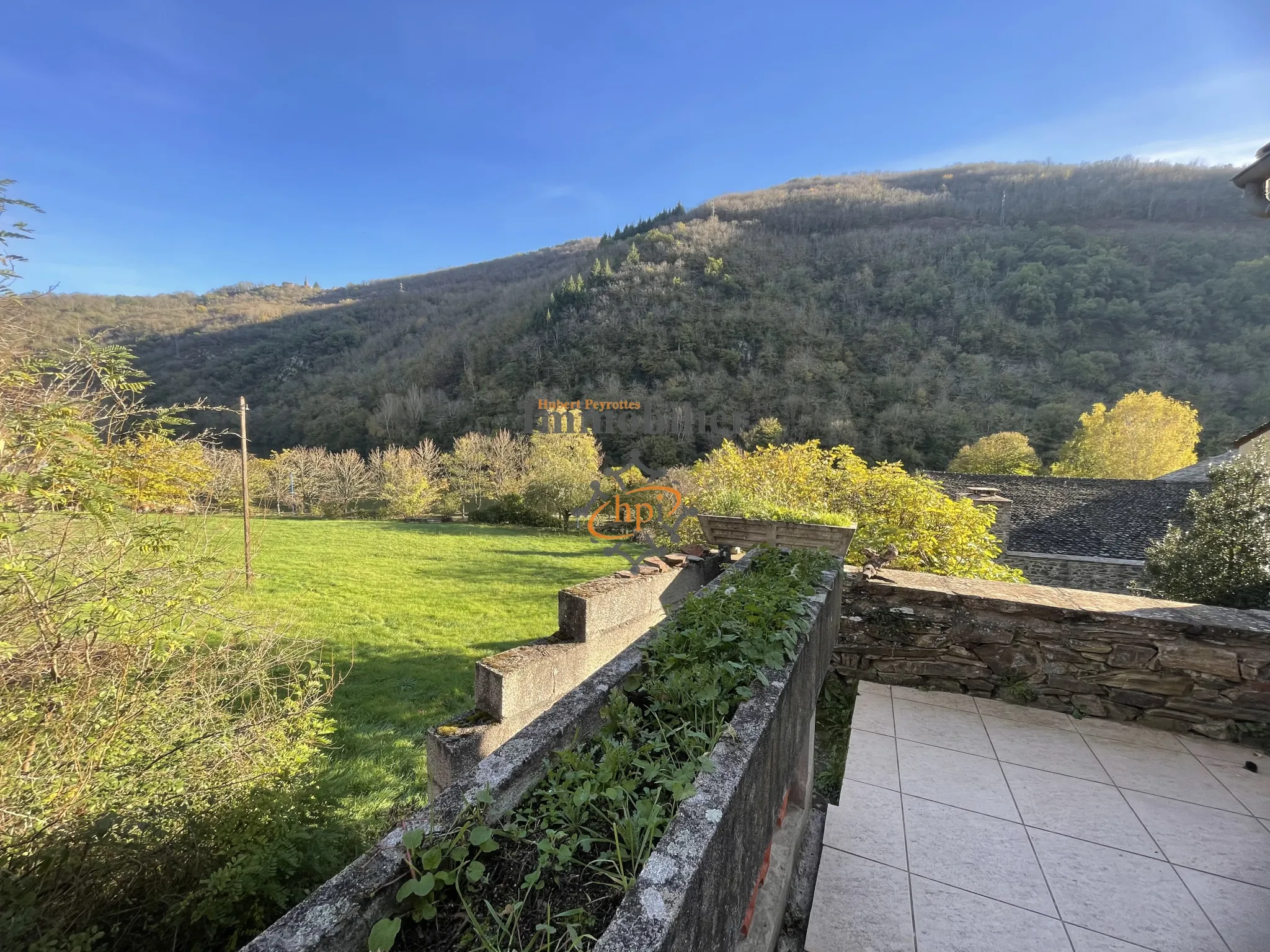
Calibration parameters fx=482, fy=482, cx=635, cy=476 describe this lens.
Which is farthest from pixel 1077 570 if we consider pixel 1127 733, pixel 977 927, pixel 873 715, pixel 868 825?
pixel 977 927

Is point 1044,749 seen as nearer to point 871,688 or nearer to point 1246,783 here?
point 1246,783

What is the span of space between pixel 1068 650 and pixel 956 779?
4.33 ft

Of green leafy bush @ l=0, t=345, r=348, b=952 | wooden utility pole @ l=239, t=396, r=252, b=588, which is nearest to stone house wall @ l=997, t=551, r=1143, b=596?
green leafy bush @ l=0, t=345, r=348, b=952

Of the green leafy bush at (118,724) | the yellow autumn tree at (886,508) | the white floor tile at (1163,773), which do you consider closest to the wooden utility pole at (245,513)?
the green leafy bush at (118,724)

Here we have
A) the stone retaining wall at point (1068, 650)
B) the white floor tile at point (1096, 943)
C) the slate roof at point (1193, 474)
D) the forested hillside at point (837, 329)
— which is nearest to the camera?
the white floor tile at point (1096, 943)

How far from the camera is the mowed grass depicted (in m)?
3.44

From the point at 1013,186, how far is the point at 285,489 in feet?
270

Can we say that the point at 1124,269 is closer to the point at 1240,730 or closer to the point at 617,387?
the point at 617,387

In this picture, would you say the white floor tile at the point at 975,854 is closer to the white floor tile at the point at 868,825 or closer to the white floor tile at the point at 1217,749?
the white floor tile at the point at 868,825

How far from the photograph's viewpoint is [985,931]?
1824 millimetres

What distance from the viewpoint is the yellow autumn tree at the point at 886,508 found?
4754 millimetres

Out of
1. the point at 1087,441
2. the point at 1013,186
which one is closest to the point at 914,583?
the point at 1087,441

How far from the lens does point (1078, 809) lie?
2393 millimetres

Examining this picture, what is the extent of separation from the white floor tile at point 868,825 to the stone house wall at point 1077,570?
1214 centimetres
